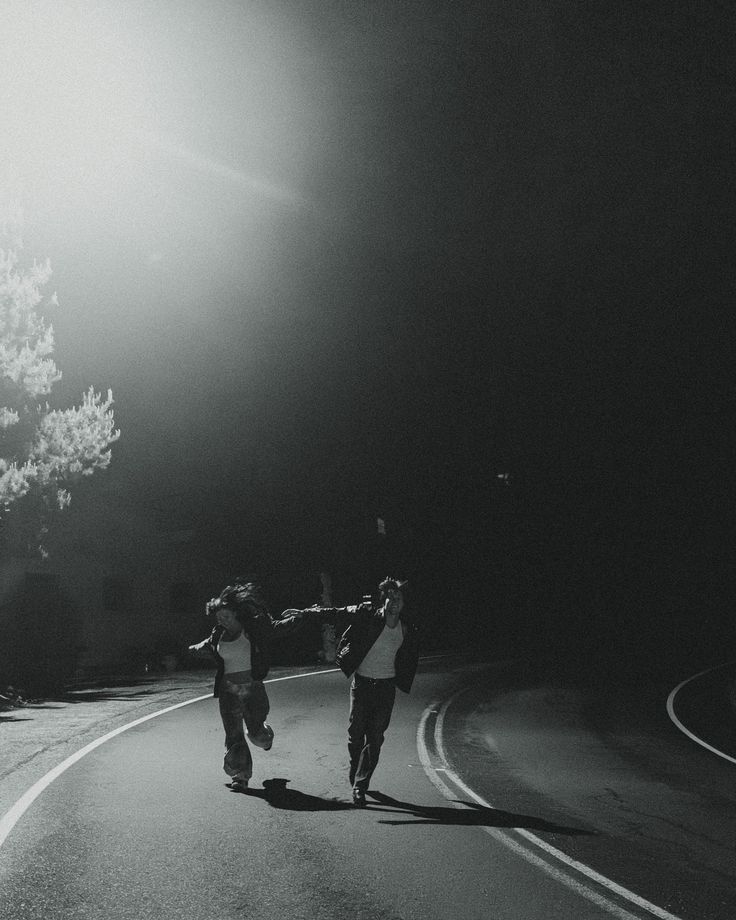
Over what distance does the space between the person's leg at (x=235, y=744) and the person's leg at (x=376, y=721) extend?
1.17m

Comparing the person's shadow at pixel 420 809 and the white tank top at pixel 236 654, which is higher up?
the white tank top at pixel 236 654

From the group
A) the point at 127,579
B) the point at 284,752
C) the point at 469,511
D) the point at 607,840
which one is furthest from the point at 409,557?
the point at 607,840

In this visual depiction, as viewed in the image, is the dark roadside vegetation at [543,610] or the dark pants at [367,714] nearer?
the dark pants at [367,714]

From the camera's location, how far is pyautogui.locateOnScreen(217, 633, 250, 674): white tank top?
1052cm

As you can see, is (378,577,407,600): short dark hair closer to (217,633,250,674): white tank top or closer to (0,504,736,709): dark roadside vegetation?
(217,633,250,674): white tank top

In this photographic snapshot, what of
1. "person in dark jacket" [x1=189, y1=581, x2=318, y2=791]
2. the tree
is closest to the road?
"person in dark jacket" [x1=189, y1=581, x2=318, y2=791]

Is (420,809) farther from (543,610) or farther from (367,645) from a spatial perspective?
(543,610)

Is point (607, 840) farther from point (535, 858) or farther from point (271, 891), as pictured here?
point (271, 891)

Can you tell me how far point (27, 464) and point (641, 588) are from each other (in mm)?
66505

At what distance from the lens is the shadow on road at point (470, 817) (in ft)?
29.6

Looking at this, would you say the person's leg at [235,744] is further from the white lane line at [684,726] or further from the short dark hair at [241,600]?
the white lane line at [684,726]

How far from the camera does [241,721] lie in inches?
414

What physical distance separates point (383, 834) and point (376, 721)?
5.45 ft

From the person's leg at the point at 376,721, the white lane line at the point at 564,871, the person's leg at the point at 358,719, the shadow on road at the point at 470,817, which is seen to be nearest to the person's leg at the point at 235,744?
the person's leg at the point at 358,719
